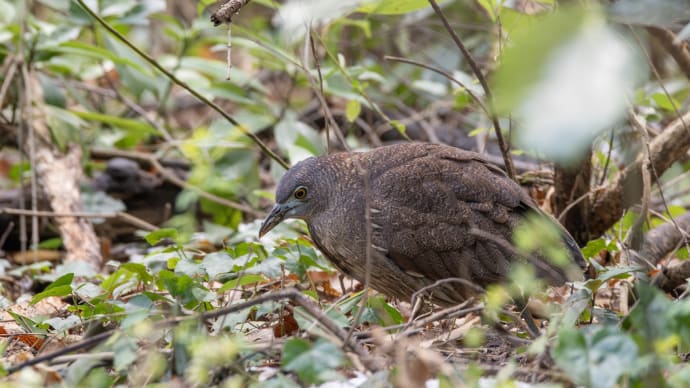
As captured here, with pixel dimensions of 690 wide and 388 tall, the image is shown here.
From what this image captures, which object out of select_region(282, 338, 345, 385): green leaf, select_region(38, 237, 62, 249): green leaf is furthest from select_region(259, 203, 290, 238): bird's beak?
select_region(38, 237, 62, 249): green leaf

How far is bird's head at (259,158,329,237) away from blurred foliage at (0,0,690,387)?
5.3 inches

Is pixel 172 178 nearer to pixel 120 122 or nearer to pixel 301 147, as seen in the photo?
pixel 120 122

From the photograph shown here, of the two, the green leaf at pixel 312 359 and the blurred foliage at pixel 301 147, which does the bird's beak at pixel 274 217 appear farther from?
the green leaf at pixel 312 359

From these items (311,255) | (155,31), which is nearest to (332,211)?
(311,255)

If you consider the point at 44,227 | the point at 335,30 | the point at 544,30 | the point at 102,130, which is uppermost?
the point at 544,30

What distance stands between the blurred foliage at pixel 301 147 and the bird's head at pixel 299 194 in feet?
0.44

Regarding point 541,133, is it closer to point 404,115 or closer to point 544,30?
point 544,30

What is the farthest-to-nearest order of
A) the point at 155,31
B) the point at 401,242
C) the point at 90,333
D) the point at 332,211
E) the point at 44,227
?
the point at 155,31
the point at 44,227
the point at 332,211
the point at 401,242
the point at 90,333

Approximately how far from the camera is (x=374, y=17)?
771cm

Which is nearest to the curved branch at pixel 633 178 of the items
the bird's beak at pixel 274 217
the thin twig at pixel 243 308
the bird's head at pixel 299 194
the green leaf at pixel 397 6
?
the green leaf at pixel 397 6

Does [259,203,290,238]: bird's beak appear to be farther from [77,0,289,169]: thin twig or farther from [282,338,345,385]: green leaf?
[282,338,345,385]: green leaf

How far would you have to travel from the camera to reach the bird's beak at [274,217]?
3889 millimetres

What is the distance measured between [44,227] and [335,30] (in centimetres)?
275

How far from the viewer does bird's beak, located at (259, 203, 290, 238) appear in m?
3.89
